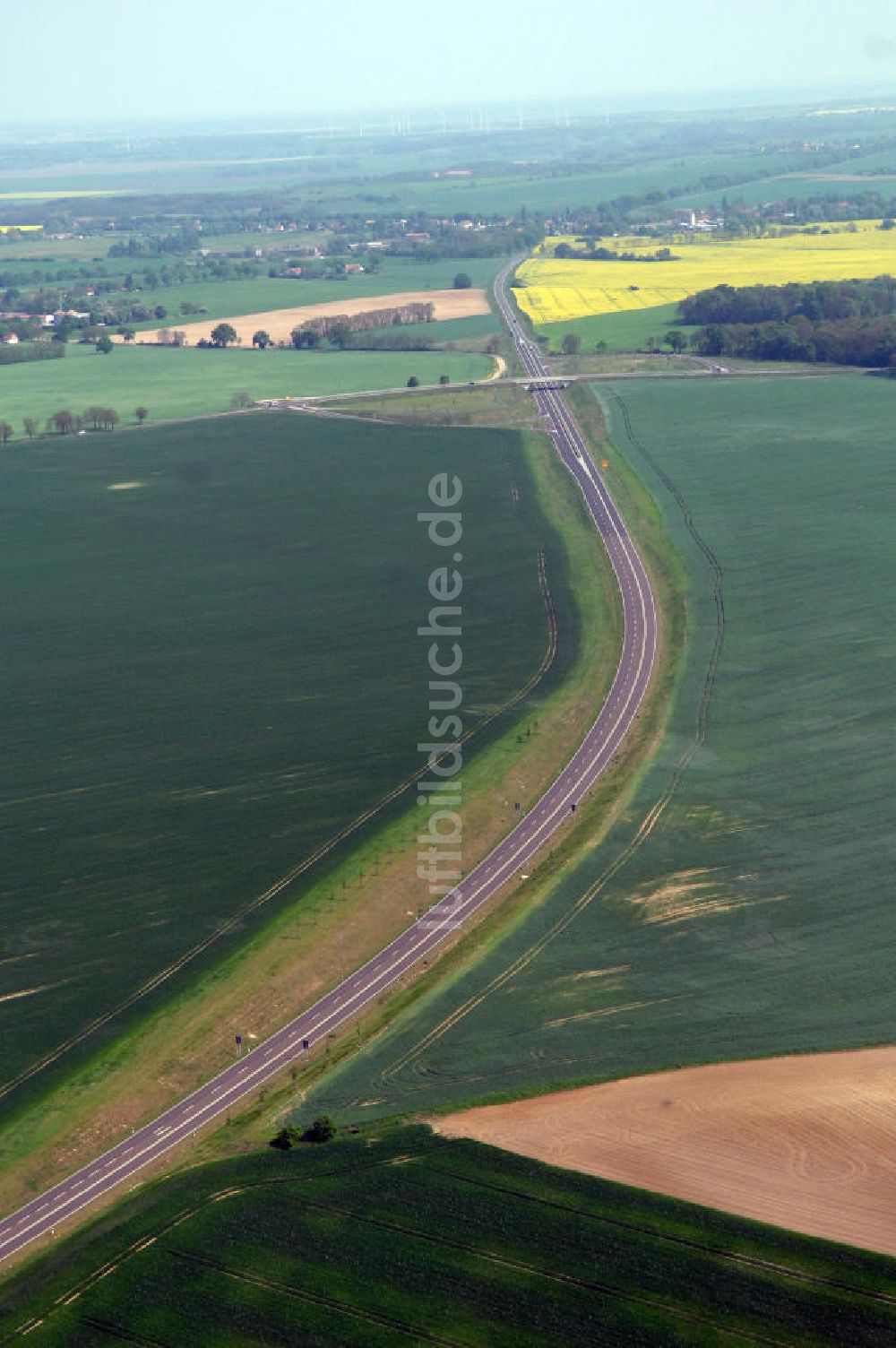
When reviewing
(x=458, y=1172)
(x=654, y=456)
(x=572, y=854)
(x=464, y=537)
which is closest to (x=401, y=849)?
(x=572, y=854)

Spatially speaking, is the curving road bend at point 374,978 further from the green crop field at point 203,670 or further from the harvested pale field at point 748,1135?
the harvested pale field at point 748,1135

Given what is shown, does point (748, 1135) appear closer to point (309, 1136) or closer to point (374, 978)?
point (309, 1136)

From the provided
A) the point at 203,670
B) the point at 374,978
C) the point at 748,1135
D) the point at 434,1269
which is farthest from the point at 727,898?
the point at 203,670

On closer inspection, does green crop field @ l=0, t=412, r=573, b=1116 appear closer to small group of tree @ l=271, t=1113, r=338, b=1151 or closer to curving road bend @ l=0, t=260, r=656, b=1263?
curving road bend @ l=0, t=260, r=656, b=1263

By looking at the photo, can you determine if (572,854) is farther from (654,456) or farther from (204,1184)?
(654,456)

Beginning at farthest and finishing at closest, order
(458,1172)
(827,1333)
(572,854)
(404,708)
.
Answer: (404,708) → (572,854) → (458,1172) → (827,1333)

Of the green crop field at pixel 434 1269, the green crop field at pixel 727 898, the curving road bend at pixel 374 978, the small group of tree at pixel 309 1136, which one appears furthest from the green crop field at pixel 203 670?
the green crop field at pixel 727 898
